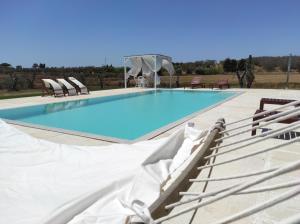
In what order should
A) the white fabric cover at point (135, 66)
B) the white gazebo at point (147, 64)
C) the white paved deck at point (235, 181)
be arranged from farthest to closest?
the white fabric cover at point (135, 66), the white gazebo at point (147, 64), the white paved deck at point (235, 181)

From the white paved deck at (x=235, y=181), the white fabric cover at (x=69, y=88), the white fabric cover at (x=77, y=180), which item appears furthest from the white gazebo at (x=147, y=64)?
the white fabric cover at (x=77, y=180)

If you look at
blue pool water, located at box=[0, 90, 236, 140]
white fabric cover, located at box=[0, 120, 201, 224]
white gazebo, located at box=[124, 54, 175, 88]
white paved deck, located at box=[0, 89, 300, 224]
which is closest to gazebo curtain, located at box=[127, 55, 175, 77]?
white gazebo, located at box=[124, 54, 175, 88]

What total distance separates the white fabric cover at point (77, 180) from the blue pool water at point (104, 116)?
7.76 feet

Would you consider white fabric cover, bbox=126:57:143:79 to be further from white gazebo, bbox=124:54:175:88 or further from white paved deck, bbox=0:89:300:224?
white paved deck, bbox=0:89:300:224

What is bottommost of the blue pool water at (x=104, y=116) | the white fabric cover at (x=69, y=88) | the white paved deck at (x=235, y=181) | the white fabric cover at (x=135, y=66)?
the blue pool water at (x=104, y=116)

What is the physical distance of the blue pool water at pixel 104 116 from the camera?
6.51 metres

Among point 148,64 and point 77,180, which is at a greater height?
→ point 148,64

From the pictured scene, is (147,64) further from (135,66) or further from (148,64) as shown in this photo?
(135,66)

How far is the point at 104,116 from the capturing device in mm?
8352

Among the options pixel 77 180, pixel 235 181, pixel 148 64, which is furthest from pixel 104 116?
pixel 148 64

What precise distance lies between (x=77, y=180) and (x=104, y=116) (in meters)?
5.87

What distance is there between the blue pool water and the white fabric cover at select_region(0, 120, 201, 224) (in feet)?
7.76

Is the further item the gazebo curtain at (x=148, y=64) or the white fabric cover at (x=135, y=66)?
the white fabric cover at (x=135, y=66)

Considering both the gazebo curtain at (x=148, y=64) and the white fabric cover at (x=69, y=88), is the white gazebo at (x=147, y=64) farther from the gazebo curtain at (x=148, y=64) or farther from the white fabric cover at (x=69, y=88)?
the white fabric cover at (x=69, y=88)
